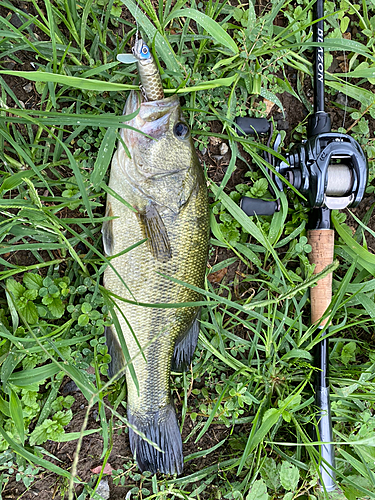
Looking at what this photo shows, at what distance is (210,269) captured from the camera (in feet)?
8.21

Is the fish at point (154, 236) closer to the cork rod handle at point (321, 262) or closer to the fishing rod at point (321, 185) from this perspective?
the fishing rod at point (321, 185)

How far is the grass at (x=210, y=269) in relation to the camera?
2047mm

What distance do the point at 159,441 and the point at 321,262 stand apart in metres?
1.57

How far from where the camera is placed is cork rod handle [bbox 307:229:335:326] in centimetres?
243

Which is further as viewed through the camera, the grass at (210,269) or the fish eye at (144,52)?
the grass at (210,269)

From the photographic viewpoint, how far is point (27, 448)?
2168mm

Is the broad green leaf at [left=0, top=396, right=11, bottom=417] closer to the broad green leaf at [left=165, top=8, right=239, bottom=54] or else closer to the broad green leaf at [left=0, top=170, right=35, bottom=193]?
the broad green leaf at [left=0, top=170, right=35, bottom=193]

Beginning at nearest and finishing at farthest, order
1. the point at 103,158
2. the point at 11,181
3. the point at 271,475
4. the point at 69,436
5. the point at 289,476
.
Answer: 1. the point at 11,181
2. the point at 103,158
3. the point at 69,436
4. the point at 289,476
5. the point at 271,475

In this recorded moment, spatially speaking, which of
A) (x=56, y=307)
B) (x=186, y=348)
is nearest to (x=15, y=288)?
(x=56, y=307)

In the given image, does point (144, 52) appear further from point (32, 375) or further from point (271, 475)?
point (271, 475)

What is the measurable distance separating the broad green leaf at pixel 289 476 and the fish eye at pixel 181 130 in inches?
84.9

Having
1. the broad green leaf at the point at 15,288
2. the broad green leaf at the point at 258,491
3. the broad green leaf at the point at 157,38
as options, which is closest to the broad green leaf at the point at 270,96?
the broad green leaf at the point at 157,38

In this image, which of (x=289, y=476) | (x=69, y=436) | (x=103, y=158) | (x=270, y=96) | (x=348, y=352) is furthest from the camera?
(x=348, y=352)

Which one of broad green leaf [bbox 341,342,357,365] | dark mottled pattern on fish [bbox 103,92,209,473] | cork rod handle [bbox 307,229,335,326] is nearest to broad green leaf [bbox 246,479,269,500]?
dark mottled pattern on fish [bbox 103,92,209,473]
